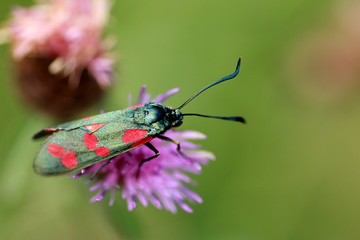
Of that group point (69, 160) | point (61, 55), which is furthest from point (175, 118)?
point (61, 55)

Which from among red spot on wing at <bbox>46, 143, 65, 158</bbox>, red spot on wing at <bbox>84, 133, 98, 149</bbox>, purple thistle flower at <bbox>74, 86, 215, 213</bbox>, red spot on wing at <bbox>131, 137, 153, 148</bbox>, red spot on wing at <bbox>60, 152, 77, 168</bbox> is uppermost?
red spot on wing at <bbox>131, 137, 153, 148</bbox>

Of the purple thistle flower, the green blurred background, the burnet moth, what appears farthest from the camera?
the green blurred background

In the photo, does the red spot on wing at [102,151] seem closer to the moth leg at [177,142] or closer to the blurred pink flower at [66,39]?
the moth leg at [177,142]

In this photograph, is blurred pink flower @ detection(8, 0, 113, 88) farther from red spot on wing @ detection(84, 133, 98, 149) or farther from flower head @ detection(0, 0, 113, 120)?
red spot on wing @ detection(84, 133, 98, 149)

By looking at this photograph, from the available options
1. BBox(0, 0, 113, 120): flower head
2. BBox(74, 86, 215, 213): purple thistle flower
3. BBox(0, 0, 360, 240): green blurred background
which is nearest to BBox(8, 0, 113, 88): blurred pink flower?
BBox(0, 0, 113, 120): flower head

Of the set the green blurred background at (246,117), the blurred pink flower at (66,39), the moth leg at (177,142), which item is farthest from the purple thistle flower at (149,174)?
the green blurred background at (246,117)

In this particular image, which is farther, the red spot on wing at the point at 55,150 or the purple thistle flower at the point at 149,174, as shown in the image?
the purple thistle flower at the point at 149,174

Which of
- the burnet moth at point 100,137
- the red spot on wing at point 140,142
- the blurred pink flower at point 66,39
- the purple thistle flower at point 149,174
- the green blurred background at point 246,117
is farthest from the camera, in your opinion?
the green blurred background at point 246,117

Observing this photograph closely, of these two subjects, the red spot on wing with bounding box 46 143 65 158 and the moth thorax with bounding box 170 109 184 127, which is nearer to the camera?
the red spot on wing with bounding box 46 143 65 158
